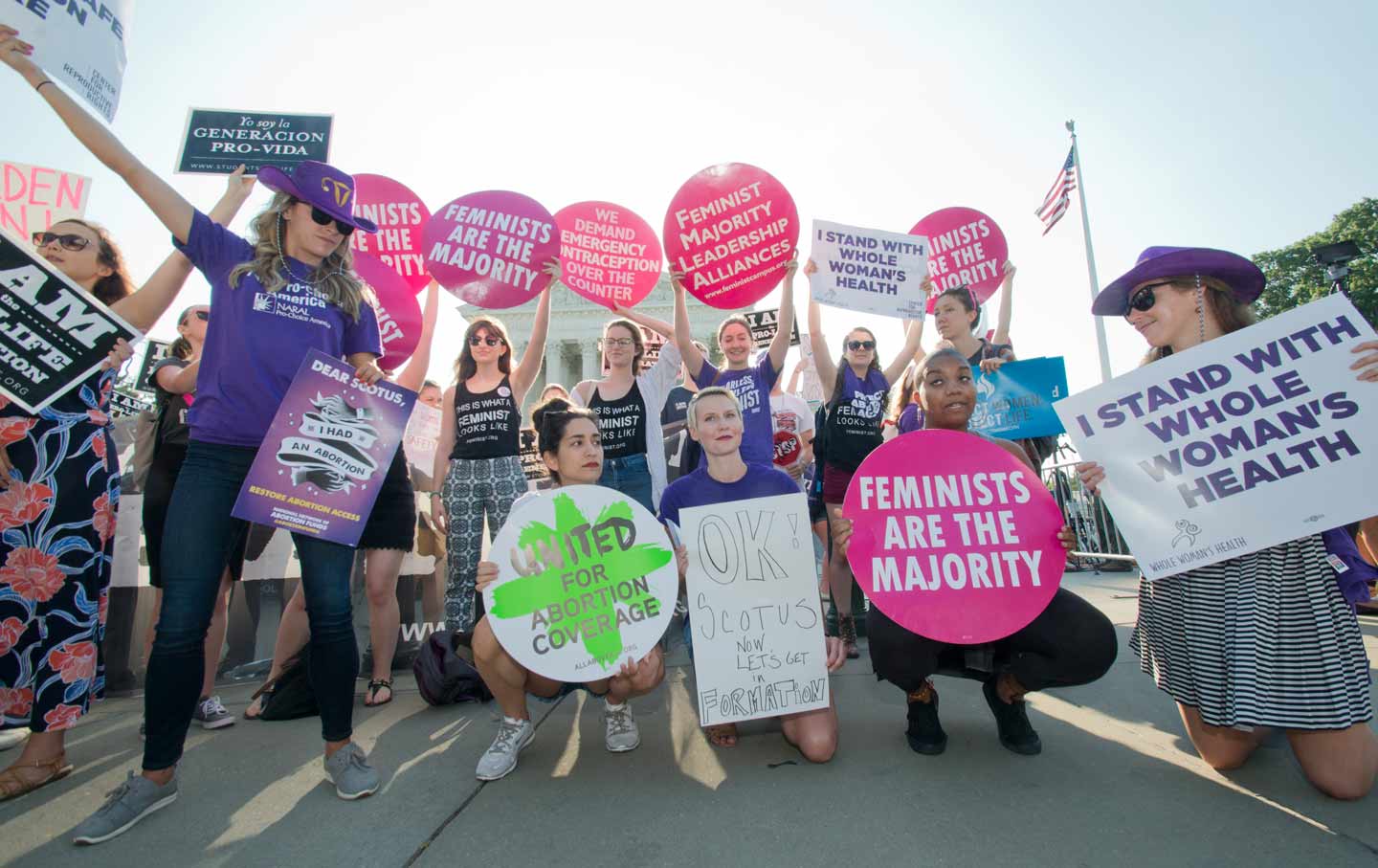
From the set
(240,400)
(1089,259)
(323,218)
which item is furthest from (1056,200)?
(240,400)

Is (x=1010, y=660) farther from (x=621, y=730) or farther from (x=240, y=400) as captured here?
(x=240, y=400)

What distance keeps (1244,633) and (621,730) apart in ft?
7.13

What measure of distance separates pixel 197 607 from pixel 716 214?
356 cm

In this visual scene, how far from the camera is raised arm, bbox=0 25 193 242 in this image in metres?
2.08

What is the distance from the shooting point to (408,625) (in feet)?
14.9

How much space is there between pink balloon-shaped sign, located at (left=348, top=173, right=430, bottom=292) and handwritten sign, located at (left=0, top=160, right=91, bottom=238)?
1.72m

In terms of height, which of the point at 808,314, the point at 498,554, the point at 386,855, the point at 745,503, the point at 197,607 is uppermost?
the point at 808,314

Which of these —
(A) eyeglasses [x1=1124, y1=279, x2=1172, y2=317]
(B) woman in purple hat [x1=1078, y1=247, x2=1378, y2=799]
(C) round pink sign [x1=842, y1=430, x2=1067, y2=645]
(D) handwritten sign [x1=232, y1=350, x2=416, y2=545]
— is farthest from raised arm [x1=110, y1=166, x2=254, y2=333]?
(A) eyeglasses [x1=1124, y1=279, x2=1172, y2=317]

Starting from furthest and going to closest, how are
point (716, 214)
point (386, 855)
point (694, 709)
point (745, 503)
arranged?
1. point (716, 214)
2. point (694, 709)
3. point (745, 503)
4. point (386, 855)

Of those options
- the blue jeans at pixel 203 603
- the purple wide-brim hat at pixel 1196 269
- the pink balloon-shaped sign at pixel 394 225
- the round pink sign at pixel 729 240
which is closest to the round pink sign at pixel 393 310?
the pink balloon-shaped sign at pixel 394 225

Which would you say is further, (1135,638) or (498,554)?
(1135,638)

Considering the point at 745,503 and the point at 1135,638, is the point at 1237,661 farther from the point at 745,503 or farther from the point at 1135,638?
the point at 745,503

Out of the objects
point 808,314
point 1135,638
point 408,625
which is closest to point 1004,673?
point 1135,638

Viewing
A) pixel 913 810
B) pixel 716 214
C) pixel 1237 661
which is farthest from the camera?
pixel 716 214
